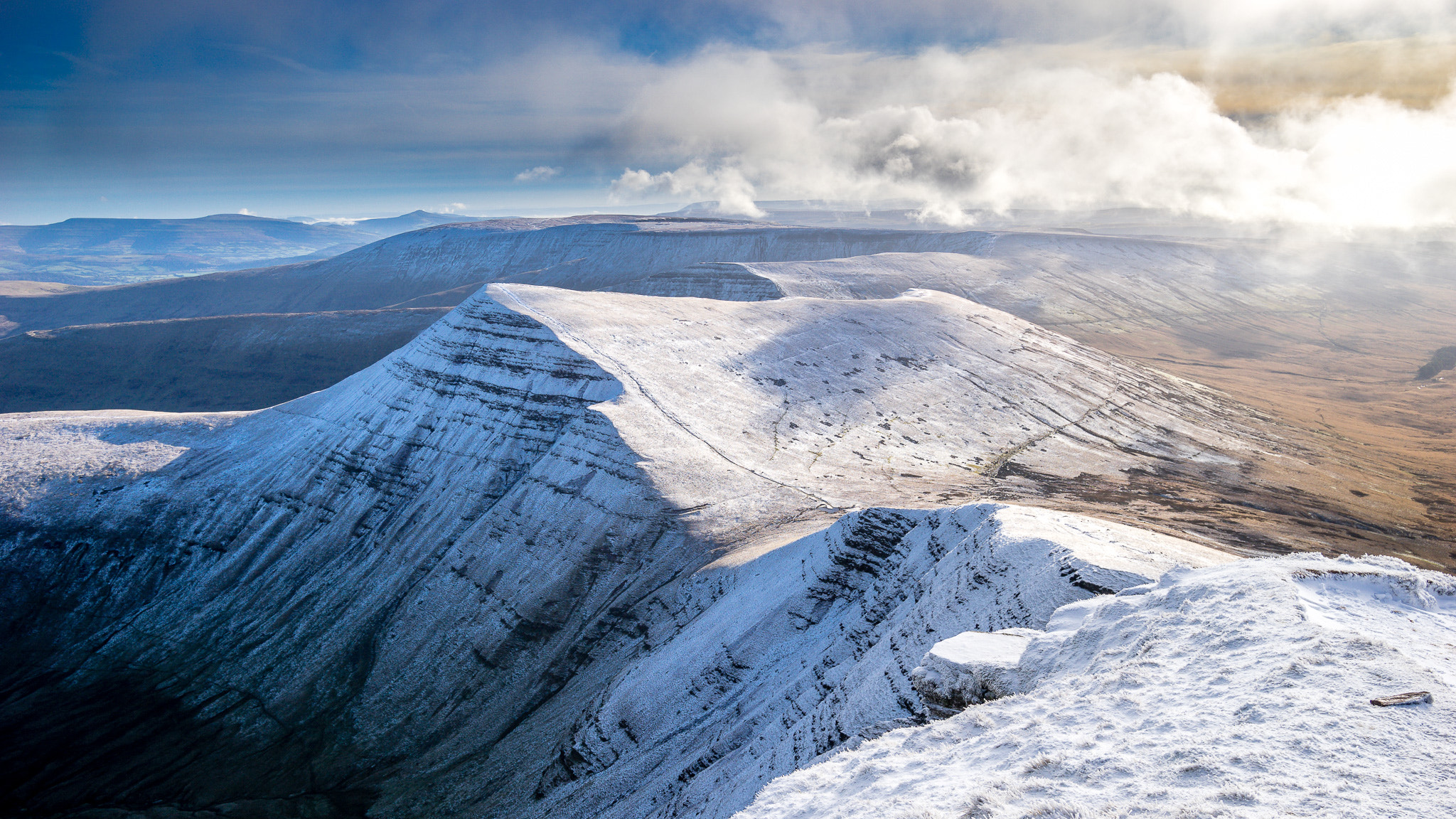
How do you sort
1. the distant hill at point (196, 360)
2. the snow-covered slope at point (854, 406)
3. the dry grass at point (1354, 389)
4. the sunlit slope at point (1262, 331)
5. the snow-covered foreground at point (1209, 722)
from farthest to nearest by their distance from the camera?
the distant hill at point (196, 360), the sunlit slope at point (1262, 331), the dry grass at point (1354, 389), the snow-covered slope at point (854, 406), the snow-covered foreground at point (1209, 722)

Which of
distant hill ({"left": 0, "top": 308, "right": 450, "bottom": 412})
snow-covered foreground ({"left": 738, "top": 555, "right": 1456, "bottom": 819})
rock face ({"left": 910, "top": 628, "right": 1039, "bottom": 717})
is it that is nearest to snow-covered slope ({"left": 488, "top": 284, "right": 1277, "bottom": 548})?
rock face ({"left": 910, "top": 628, "right": 1039, "bottom": 717})

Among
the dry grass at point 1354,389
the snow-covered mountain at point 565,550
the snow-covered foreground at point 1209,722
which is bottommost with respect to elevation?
the dry grass at point 1354,389

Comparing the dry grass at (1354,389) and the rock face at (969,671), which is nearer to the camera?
the rock face at (969,671)

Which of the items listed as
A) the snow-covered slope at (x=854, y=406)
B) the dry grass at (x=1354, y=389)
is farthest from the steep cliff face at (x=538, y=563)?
the dry grass at (x=1354, y=389)

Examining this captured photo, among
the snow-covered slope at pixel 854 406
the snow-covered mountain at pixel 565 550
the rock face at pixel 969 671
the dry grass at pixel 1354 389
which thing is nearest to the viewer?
the rock face at pixel 969 671

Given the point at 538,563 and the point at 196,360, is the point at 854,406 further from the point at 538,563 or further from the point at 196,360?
the point at 196,360

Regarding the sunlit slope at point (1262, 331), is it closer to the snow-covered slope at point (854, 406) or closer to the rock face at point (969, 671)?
the snow-covered slope at point (854, 406)

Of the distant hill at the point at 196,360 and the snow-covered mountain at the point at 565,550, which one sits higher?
the distant hill at the point at 196,360

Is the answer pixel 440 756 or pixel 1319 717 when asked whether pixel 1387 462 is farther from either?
pixel 440 756
